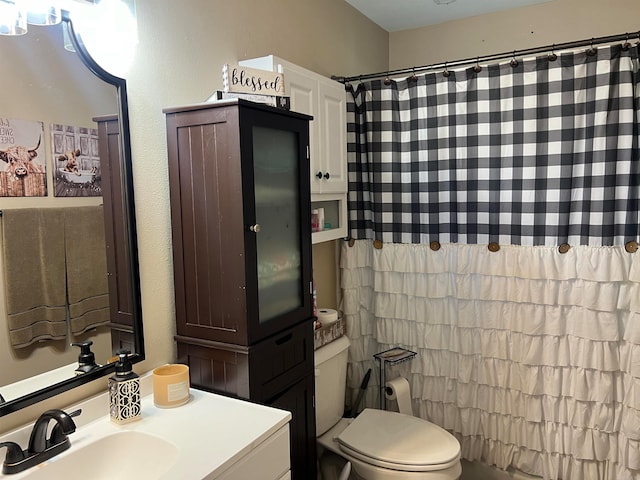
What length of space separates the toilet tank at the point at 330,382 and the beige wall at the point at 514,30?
1.81 metres

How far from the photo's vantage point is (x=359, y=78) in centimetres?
252

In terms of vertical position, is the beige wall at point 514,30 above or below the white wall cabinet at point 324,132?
above

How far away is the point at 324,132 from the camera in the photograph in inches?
89.3

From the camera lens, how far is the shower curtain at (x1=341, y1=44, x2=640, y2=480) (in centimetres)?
210

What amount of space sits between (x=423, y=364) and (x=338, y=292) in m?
0.58

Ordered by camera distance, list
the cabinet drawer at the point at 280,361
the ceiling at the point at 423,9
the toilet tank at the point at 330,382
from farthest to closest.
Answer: the ceiling at the point at 423,9 → the toilet tank at the point at 330,382 → the cabinet drawer at the point at 280,361

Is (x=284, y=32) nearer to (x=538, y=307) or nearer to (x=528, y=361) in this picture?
(x=538, y=307)

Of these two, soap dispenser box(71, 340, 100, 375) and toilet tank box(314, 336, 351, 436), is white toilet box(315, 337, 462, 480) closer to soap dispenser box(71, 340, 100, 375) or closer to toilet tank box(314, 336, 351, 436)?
toilet tank box(314, 336, 351, 436)

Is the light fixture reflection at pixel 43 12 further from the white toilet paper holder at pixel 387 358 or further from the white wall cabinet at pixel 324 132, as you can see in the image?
the white toilet paper holder at pixel 387 358

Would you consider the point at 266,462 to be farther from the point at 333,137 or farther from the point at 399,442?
the point at 333,137

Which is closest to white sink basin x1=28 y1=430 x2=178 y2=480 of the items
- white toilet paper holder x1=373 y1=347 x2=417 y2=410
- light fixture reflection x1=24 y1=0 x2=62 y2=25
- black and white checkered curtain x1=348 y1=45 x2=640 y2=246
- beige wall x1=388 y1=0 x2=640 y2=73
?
light fixture reflection x1=24 y1=0 x2=62 y2=25

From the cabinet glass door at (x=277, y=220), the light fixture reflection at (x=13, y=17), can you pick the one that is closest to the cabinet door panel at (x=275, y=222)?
the cabinet glass door at (x=277, y=220)

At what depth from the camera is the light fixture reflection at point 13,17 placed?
47.6 inches

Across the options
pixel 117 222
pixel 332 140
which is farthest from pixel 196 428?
pixel 332 140
